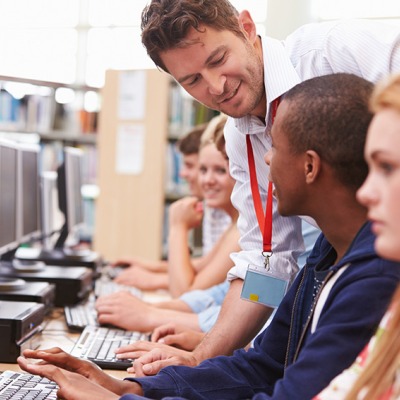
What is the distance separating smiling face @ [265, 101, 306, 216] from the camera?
117cm

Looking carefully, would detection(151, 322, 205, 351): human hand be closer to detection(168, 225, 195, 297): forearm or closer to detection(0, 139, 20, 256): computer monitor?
detection(0, 139, 20, 256): computer monitor

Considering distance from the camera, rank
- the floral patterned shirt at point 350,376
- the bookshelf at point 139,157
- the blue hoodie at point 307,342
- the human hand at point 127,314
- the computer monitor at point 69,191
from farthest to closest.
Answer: the bookshelf at point 139,157
the computer monitor at point 69,191
the human hand at point 127,314
the blue hoodie at point 307,342
the floral patterned shirt at point 350,376

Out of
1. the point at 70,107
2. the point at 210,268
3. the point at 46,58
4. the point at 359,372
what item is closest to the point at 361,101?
the point at 359,372

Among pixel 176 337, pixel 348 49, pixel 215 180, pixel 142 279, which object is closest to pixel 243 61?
pixel 348 49

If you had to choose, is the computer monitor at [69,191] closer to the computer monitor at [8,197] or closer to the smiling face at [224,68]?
the computer monitor at [8,197]

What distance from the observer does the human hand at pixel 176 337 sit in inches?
71.0

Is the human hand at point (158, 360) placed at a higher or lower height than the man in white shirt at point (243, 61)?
lower

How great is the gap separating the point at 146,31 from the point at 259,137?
349 mm

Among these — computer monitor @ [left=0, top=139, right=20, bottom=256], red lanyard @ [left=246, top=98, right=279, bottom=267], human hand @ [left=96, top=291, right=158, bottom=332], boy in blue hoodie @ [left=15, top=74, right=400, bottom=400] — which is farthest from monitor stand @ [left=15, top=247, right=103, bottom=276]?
boy in blue hoodie @ [left=15, top=74, right=400, bottom=400]

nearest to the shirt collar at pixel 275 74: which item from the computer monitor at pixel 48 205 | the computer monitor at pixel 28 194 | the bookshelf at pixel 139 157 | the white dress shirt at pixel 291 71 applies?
the white dress shirt at pixel 291 71

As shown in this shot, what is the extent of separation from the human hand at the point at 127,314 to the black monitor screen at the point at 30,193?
1.84 feet

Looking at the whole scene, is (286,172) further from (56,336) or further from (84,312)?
(84,312)

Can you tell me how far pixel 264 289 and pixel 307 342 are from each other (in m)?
0.51

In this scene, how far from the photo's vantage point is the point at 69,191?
311 cm
